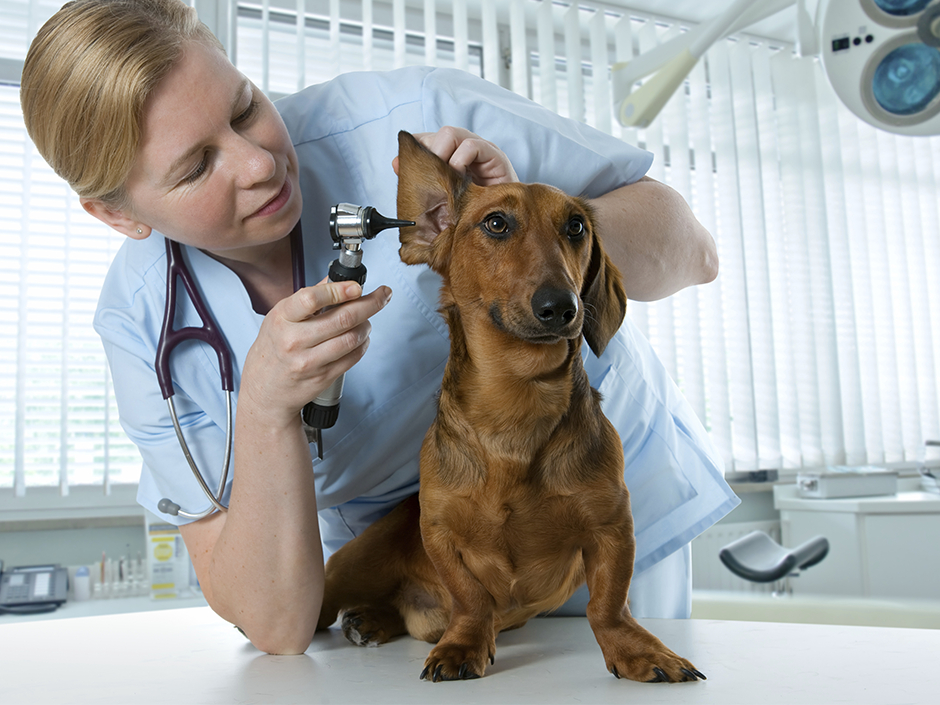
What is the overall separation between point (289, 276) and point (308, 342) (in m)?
0.33

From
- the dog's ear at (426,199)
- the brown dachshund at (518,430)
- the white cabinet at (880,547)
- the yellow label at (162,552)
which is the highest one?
the dog's ear at (426,199)

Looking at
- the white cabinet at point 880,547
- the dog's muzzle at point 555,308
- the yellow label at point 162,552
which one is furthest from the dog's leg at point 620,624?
the white cabinet at point 880,547

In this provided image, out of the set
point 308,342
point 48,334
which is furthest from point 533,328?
point 48,334

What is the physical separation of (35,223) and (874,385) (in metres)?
4.07

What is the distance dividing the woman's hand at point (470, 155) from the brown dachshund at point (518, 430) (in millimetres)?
32

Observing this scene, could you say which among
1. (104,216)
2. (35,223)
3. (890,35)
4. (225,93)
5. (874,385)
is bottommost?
(874,385)

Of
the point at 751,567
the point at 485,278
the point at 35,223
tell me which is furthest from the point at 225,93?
the point at 751,567

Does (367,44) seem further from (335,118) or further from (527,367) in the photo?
(527,367)

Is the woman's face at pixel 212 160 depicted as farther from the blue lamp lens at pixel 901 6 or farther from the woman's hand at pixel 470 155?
the blue lamp lens at pixel 901 6

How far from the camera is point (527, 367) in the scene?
713 mm

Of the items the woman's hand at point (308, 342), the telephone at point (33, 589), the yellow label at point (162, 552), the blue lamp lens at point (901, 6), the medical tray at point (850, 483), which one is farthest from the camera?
the medical tray at point (850, 483)

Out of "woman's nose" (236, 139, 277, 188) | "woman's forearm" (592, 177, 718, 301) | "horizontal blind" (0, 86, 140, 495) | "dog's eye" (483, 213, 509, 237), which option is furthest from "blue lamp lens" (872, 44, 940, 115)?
"horizontal blind" (0, 86, 140, 495)

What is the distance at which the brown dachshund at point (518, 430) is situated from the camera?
2.19 feet

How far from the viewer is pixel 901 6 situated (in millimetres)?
1739
